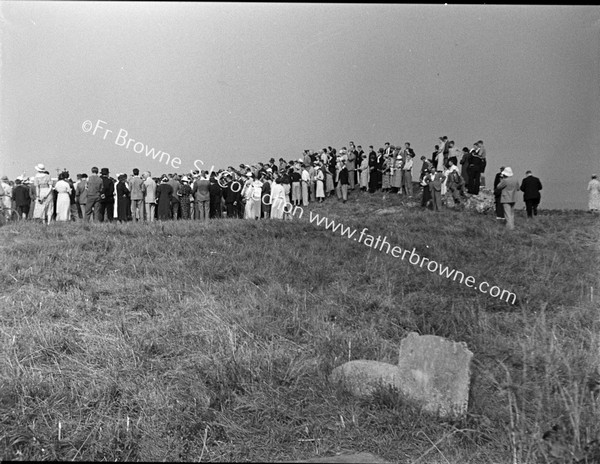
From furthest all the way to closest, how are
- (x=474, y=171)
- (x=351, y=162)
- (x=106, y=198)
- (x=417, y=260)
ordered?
1. (x=351, y=162)
2. (x=474, y=171)
3. (x=106, y=198)
4. (x=417, y=260)

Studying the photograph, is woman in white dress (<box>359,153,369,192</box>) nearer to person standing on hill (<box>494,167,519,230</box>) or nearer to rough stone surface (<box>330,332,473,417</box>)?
person standing on hill (<box>494,167,519,230</box>)

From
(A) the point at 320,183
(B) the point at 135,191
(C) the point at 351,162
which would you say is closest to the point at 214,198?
(B) the point at 135,191

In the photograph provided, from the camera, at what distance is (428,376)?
4.45 metres

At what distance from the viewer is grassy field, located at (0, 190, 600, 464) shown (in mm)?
4039

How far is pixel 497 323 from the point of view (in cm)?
712

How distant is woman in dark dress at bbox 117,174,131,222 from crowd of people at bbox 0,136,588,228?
0.11ft

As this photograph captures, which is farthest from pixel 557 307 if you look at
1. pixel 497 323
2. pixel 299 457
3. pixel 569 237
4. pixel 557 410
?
pixel 569 237

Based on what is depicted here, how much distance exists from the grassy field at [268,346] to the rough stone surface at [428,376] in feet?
0.41

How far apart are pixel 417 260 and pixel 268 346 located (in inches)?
233

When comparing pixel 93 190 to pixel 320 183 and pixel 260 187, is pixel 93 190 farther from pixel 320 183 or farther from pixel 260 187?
pixel 320 183

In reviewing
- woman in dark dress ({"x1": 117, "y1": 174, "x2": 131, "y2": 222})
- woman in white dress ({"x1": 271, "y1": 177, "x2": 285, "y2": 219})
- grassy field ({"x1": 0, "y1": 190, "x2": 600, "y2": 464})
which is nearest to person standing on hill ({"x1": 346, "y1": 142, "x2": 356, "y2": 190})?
woman in white dress ({"x1": 271, "y1": 177, "x2": 285, "y2": 219})

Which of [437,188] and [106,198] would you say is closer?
[106,198]

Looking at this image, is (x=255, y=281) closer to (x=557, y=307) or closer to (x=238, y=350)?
(x=238, y=350)

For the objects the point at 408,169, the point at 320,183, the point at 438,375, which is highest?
the point at 408,169
